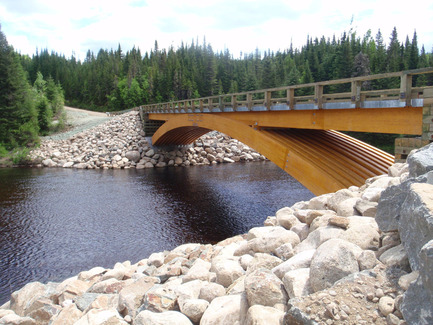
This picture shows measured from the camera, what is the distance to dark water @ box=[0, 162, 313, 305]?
11688 millimetres

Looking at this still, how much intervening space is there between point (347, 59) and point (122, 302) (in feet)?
189

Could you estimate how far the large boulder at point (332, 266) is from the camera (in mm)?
3311

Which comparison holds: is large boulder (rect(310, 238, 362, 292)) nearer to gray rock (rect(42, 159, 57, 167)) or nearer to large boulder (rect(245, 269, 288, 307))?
large boulder (rect(245, 269, 288, 307))

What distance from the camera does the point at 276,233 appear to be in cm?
528

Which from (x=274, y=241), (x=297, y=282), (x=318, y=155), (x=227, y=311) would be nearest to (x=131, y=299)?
(x=227, y=311)

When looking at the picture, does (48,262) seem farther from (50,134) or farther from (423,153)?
(50,134)

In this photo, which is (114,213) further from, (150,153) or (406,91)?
(150,153)

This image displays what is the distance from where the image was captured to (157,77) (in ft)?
236

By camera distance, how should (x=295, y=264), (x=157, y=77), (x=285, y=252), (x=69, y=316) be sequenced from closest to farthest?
(x=295, y=264) → (x=285, y=252) → (x=69, y=316) → (x=157, y=77)

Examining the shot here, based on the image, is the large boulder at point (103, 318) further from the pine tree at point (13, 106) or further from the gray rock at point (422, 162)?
the pine tree at point (13, 106)

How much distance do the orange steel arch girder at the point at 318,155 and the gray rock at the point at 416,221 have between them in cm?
705

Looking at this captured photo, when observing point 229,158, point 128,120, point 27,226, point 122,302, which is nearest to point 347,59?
point 229,158

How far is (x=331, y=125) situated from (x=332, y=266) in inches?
331

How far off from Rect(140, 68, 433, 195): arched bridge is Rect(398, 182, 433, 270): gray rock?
5.61 meters
